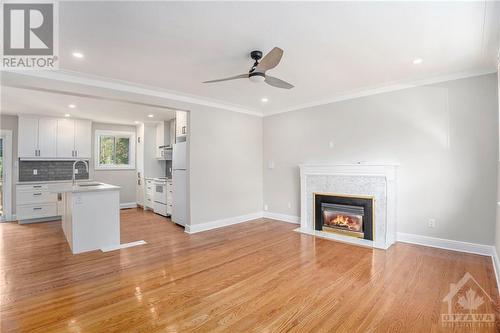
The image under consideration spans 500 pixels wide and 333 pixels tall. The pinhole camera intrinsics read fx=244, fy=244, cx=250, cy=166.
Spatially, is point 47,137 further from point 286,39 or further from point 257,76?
point 286,39

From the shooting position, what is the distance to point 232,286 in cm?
258

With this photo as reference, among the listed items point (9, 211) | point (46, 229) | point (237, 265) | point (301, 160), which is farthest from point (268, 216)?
point (9, 211)

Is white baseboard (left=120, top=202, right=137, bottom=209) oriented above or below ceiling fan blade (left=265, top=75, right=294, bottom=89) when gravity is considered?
below

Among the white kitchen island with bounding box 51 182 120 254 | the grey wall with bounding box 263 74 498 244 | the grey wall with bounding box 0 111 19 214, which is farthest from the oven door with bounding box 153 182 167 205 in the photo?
the grey wall with bounding box 263 74 498 244

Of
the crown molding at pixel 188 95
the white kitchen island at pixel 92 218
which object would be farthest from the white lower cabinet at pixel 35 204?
the crown molding at pixel 188 95

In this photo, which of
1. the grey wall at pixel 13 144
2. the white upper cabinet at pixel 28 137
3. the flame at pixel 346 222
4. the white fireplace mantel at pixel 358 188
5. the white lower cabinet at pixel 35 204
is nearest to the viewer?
the white fireplace mantel at pixel 358 188

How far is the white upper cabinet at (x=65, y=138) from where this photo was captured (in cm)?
623

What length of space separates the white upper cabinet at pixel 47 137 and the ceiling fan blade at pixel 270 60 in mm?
6133

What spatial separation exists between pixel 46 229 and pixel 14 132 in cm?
281

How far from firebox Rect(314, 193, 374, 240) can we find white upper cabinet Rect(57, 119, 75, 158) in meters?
6.25

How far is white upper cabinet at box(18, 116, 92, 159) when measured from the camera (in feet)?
19.1

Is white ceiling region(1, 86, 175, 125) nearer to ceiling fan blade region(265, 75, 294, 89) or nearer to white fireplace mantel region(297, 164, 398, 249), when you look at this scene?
ceiling fan blade region(265, 75, 294, 89)

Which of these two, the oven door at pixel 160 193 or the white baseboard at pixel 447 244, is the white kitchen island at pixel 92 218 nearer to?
the oven door at pixel 160 193

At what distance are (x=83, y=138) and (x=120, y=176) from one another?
1455 millimetres
